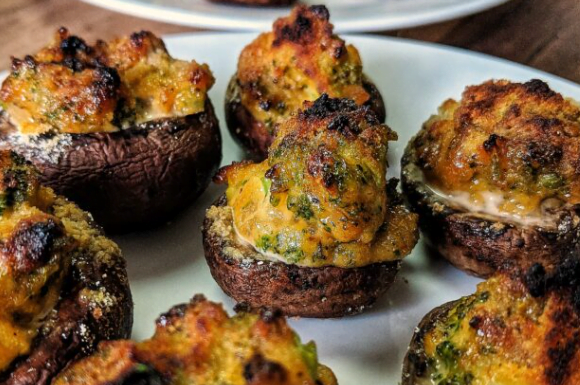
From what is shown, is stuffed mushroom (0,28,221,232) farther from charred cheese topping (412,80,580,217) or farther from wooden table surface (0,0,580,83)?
wooden table surface (0,0,580,83)

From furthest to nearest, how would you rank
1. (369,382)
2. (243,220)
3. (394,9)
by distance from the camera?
1. (394,9)
2. (243,220)
3. (369,382)

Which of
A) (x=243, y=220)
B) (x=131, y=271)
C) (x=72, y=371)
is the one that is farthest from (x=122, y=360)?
(x=131, y=271)

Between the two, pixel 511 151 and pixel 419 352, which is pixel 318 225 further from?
pixel 511 151

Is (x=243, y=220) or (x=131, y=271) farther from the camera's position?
(x=131, y=271)

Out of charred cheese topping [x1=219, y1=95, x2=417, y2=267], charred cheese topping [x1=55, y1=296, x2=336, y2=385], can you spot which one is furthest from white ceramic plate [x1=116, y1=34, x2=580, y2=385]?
charred cheese topping [x1=55, y1=296, x2=336, y2=385]

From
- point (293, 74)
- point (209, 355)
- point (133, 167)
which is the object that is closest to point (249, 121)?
point (293, 74)

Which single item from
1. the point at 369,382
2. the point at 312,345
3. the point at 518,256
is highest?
the point at 312,345

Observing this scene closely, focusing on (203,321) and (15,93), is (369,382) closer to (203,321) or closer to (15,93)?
(203,321)

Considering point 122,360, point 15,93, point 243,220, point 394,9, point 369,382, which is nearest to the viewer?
point 122,360
